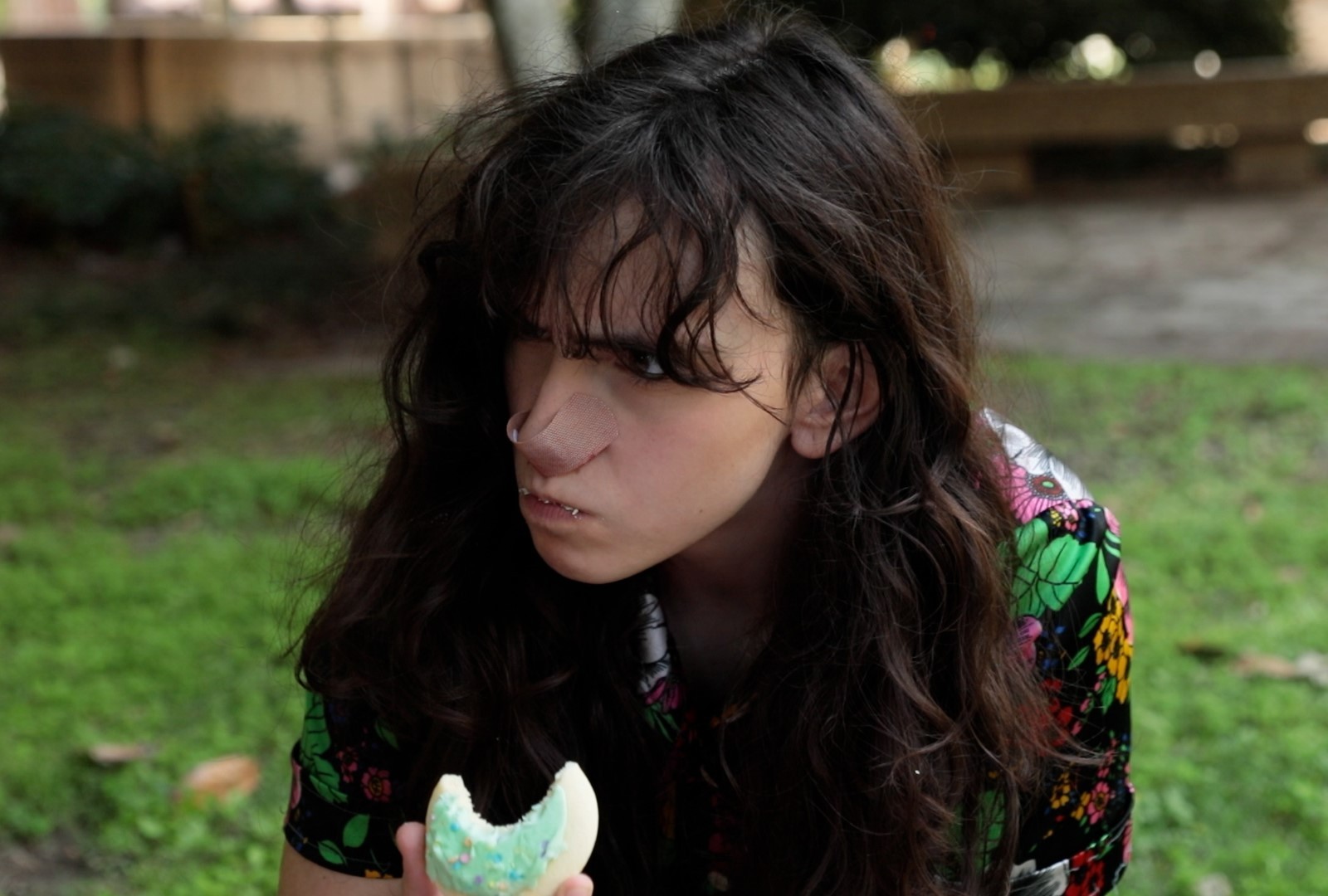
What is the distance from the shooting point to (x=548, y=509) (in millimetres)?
1555

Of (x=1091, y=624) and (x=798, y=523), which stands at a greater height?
(x=798, y=523)

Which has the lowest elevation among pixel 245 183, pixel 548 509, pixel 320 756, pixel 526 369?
pixel 245 183

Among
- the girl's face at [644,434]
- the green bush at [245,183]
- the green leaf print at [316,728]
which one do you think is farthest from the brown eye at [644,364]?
the green bush at [245,183]

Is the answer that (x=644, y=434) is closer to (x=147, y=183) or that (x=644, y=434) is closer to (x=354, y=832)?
(x=354, y=832)

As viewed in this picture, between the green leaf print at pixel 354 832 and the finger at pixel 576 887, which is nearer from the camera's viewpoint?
the finger at pixel 576 887

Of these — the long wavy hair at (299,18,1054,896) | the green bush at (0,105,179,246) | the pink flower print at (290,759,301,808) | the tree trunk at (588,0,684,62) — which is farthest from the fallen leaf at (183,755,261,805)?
the green bush at (0,105,179,246)

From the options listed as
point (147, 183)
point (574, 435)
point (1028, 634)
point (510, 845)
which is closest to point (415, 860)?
point (510, 845)

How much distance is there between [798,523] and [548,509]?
36 cm

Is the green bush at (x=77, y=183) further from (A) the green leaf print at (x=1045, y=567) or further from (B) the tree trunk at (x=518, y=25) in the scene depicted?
(A) the green leaf print at (x=1045, y=567)

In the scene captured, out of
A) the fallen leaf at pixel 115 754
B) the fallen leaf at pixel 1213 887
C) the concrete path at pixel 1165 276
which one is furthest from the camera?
the concrete path at pixel 1165 276

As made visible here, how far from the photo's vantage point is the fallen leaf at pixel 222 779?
Answer: 2.92m

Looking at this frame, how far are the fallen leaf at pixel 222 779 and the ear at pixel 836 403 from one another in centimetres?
173

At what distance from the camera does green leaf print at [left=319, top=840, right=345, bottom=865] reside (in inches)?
72.8

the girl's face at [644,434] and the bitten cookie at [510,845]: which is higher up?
the girl's face at [644,434]
